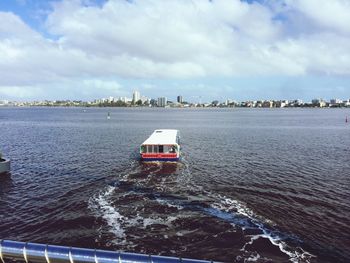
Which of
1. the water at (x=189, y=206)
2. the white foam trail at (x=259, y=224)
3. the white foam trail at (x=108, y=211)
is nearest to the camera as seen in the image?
the white foam trail at (x=259, y=224)

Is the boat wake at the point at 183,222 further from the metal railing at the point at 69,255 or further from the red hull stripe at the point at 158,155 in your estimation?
the red hull stripe at the point at 158,155

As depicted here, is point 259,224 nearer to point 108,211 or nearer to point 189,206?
point 189,206

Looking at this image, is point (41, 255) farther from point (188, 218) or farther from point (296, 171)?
point (296, 171)

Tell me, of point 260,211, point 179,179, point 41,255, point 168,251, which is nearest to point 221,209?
point 260,211

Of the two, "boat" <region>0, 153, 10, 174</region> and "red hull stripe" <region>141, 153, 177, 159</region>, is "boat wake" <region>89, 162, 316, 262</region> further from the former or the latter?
"boat" <region>0, 153, 10, 174</region>

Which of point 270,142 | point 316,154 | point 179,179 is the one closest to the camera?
point 179,179

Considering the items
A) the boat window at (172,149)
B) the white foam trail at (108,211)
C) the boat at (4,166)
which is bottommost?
the white foam trail at (108,211)

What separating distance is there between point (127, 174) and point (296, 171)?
3227 cm

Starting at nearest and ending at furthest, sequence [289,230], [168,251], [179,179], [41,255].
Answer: [41,255], [168,251], [289,230], [179,179]

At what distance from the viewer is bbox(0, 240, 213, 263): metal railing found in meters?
14.4

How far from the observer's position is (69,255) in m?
15.0

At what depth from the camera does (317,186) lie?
153 ft

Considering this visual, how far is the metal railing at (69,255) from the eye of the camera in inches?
566

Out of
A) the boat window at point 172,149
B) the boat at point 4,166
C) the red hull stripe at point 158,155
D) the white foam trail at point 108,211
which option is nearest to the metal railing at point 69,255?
the white foam trail at point 108,211
